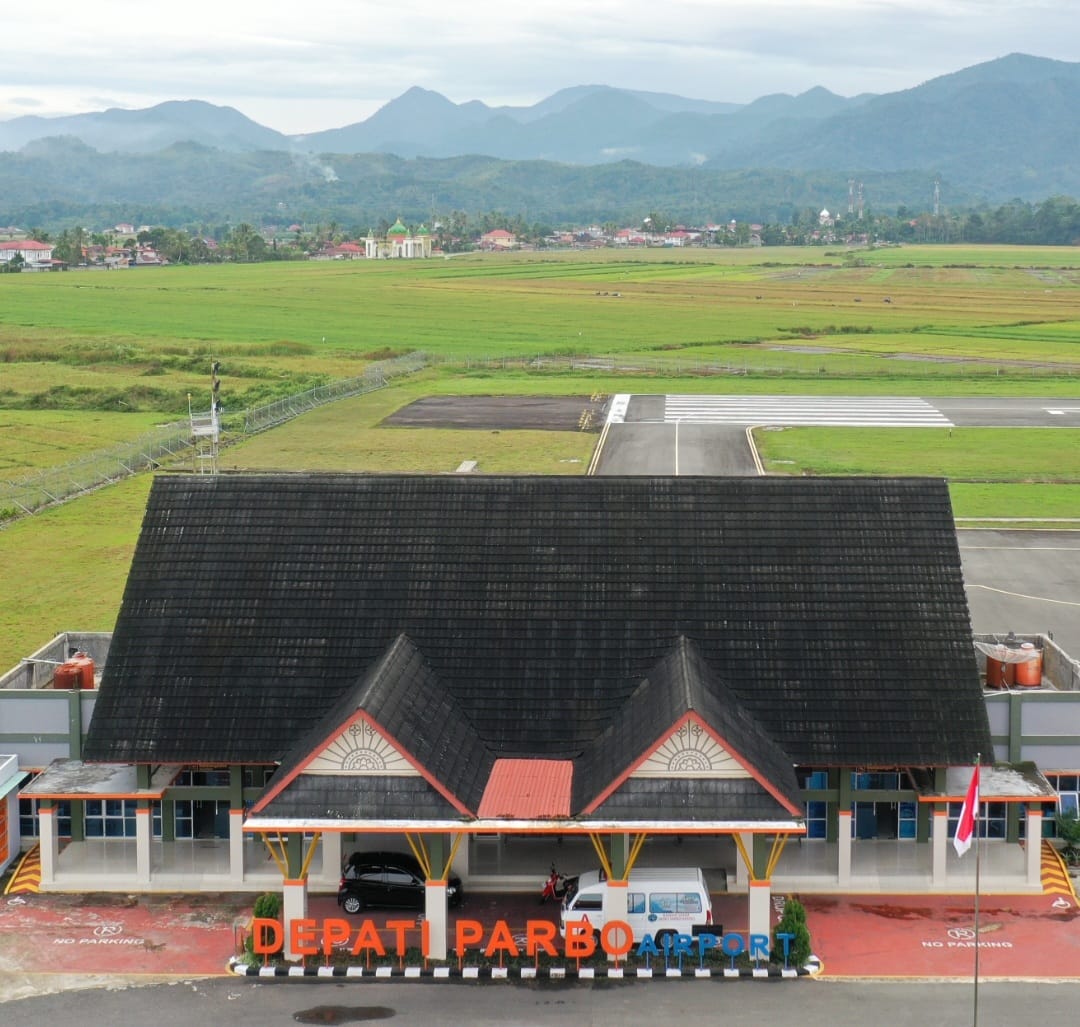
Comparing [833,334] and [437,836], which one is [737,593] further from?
[833,334]

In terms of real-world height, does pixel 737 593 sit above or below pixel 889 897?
above

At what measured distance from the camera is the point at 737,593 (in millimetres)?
32250

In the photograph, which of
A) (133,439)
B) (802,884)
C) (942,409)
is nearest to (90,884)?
(802,884)

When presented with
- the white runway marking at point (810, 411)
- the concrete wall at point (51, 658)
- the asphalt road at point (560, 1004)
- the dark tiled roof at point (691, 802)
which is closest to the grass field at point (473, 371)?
the white runway marking at point (810, 411)

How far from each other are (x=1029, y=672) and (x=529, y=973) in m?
14.6

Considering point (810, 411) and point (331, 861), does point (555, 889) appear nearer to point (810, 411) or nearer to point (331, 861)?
point (331, 861)

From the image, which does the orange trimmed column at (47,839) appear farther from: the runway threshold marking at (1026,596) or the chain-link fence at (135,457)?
the chain-link fence at (135,457)

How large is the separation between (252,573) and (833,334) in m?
120

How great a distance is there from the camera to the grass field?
230 ft

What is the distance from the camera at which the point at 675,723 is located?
27.4 meters

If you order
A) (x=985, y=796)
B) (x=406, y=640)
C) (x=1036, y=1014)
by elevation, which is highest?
(x=406, y=640)

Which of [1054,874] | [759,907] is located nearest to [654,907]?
[759,907]

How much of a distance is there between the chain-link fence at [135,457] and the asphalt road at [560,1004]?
46580mm

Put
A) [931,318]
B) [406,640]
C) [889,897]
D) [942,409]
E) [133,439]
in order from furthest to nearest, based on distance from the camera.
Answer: [931,318]
[942,409]
[133,439]
[406,640]
[889,897]
